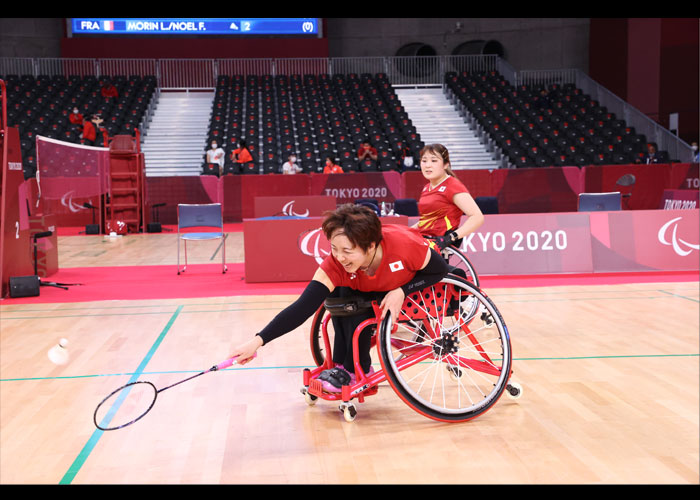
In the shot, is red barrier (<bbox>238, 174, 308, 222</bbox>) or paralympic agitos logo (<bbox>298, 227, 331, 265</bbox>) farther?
red barrier (<bbox>238, 174, 308, 222</bbox>)

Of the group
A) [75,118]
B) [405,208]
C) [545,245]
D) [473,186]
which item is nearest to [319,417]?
[545,245]

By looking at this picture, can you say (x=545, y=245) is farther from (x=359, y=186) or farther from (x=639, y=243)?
(x=359, y=186)

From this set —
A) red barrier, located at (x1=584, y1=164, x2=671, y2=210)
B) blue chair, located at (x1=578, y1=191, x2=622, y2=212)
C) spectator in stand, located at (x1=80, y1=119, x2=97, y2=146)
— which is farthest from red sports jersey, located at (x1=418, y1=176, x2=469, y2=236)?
spectator in stand, located at (x1=80, y1=119, x2=97, y2=146)

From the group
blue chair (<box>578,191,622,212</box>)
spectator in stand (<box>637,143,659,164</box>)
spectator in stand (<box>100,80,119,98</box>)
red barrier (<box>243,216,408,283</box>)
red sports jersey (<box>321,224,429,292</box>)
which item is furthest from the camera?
spectator in stand (<box>100,80,119,98</box>)

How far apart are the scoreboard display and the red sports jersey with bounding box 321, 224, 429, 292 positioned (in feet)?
70.8

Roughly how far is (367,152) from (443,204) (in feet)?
41.5

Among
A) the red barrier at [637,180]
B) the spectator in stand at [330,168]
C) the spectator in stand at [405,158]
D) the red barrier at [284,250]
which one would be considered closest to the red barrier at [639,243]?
the red barrier at [284,250]

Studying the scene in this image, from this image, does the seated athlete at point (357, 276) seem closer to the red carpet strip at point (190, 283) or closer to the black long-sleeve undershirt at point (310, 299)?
the black long-sleeve undershirt at point (310, 299)

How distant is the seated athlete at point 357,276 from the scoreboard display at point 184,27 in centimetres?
2155

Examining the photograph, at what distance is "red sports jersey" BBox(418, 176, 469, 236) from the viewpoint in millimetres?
4820

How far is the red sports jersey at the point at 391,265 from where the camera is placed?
318 cm

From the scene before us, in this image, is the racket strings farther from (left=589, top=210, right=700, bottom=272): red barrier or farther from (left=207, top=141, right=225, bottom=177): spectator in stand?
(left=207, top=141, right=225, bottom=177): spectator in stand
